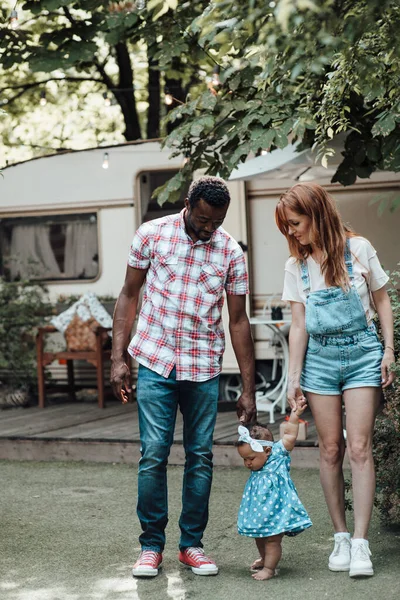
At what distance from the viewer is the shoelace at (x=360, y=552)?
3.91 m

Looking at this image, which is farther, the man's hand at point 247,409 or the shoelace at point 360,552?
the man's hand at point 247,409

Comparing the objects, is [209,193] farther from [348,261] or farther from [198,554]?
[198,554]

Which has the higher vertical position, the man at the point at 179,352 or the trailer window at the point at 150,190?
the trailer window at the point at 150,190

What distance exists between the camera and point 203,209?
12.9 ft

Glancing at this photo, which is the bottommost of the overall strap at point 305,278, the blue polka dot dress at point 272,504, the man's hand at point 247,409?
the blue polka dot dress at point 272,504

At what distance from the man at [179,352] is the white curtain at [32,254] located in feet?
18.5

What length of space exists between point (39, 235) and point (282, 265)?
264 cm

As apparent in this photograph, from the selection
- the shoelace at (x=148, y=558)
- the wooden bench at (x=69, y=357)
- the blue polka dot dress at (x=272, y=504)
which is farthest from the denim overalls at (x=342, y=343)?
the wooden bench at (x=69, y=357)

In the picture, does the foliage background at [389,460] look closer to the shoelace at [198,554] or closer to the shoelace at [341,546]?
the shoelace at [341,546]

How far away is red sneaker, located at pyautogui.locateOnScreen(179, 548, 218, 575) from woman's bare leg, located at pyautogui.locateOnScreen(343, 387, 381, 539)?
24.2 inches

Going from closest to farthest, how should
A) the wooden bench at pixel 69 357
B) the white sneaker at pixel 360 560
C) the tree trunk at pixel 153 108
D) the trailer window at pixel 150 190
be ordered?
1. the white sneaker at pixel 360 560
2. the wooden bench at pixel 69 357
3. the trailer window at pixel 150 190
4. the tree trunk at pixel 153 108

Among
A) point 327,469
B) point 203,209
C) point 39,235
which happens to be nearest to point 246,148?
point 203,209

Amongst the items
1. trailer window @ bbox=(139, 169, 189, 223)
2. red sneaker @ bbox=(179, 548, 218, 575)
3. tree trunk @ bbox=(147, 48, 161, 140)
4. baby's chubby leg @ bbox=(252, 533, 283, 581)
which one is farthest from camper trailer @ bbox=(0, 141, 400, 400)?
baby's chubby leg @ bbox=(252, 533, 283, 581)

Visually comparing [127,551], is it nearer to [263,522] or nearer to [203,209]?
[263,522]
